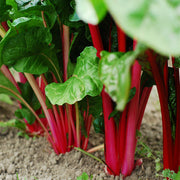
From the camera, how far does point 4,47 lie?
761mm

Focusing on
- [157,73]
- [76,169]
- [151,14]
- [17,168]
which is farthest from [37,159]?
[151,14]

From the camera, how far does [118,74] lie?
444mm

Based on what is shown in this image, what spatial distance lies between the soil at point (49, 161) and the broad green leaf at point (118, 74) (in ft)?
1.54

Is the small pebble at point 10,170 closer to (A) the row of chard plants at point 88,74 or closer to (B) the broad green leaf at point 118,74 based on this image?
(A) the row of chard plants at point 88,74

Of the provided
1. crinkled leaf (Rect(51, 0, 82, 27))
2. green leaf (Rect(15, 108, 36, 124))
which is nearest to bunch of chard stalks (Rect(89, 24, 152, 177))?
crinkled leaf (Rect(51, 0, 82, 27))

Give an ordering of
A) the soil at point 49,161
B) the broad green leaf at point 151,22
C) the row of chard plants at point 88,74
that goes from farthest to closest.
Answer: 1. the soil at point 49,161
2. the row of chard plants at point 88,74
3. the broad green leaf at point 151,22

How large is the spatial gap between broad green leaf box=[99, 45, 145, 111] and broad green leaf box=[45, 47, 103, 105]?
0.38ft

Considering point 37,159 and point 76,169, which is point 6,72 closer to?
point 37,159

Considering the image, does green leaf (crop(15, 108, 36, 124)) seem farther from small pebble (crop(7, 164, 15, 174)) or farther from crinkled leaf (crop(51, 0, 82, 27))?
crinkled leaf (crop(51, 0, 82, 27))

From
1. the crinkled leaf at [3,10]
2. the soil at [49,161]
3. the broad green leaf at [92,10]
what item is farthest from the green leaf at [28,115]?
the broad green leaf at [92,10]

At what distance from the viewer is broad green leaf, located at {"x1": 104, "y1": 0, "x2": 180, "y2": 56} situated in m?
0.31

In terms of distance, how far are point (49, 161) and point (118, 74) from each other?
26.2 inches

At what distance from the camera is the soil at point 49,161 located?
0.87m

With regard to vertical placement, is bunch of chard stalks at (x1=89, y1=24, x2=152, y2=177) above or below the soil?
above
